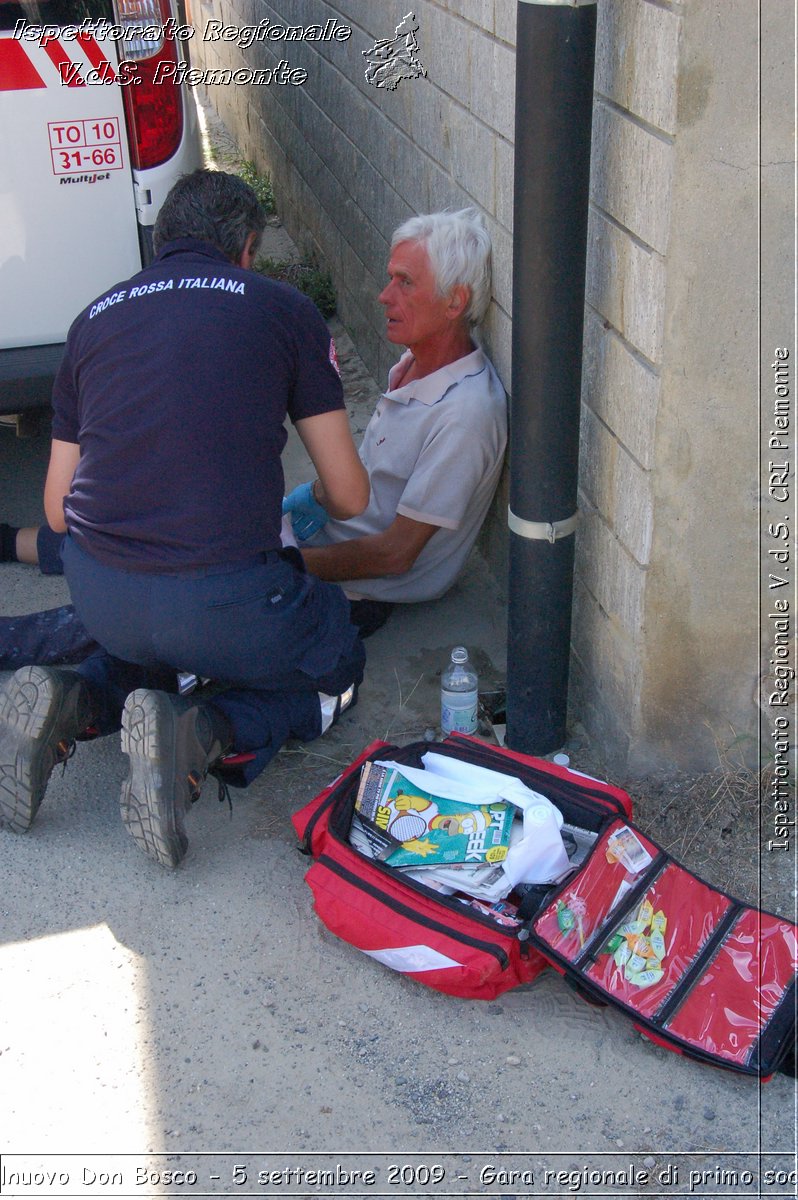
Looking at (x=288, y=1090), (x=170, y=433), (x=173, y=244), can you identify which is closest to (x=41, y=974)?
(x=288, y=1090)

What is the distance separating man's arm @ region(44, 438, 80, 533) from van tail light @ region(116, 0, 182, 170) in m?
1.20

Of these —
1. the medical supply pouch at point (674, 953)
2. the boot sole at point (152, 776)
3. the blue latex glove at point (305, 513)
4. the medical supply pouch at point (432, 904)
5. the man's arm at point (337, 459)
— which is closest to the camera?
the medical supply pouch at point (674, 953)

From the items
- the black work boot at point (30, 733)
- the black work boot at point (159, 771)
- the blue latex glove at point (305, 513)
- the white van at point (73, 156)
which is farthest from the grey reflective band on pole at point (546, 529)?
the white van at point (73, 156)

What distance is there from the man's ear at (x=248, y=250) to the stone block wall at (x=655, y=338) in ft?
2.26

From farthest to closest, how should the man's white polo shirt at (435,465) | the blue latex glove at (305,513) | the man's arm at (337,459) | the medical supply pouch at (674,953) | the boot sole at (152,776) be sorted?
1. the blue latex glove at (305,513)
2. the man's white polo shirt at (435,465)
3. the man's arm at (337,459)
4. the boot sole at (152,776)
5. the medical supply pouch at (674,953)

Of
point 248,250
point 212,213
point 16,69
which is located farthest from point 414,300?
point 16,69

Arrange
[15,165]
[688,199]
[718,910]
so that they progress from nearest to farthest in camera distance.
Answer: [688,199]
[718,910]
[15,165]

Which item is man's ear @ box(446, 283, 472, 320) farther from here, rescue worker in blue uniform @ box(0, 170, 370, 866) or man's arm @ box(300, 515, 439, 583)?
rescue worker in blue uniform @ box(0, 170, 370, 866)

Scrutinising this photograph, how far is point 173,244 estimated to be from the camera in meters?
2.67

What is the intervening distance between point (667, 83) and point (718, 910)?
152 centimetres

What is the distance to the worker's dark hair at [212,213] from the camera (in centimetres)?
266

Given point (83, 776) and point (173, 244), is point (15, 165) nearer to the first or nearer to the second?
point (173, 244)

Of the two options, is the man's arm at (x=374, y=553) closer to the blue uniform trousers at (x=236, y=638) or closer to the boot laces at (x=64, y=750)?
the blue uniform trousers at (x=236, y=638)

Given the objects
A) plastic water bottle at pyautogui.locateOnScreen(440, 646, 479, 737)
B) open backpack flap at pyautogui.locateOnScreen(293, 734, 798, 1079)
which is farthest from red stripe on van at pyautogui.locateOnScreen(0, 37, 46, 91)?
open backpack flap at pyautogui.locateOnScreen(293, 734, 798, 1079)
